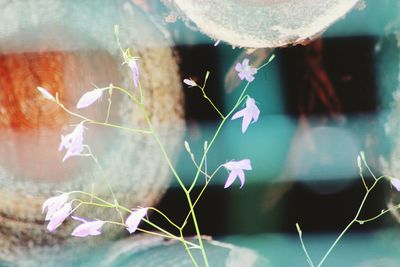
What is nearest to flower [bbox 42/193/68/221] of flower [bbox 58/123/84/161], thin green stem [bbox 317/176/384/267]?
flower [bbox 58/123/84/161]

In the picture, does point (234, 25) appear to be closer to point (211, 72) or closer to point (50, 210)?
point (211, 72)

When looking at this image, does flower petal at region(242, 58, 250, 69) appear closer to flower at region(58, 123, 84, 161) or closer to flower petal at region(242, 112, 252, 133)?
flower petal at region(242, 112, 252, 133)

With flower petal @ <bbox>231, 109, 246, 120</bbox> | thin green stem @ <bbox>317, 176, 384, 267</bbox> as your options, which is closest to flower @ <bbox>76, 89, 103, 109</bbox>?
flower petal @ <bbox>231, 109, 246, 120</bbox>

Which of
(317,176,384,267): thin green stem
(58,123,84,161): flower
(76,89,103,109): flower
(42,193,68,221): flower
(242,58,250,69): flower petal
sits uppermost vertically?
(242,58,250,69): flower petal

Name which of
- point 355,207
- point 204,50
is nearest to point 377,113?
point 355,207

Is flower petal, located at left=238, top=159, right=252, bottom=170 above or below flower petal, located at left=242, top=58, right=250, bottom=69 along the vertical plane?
below

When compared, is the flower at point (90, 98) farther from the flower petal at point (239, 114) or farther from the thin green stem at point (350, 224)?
the thin green stem at point (350, 224)

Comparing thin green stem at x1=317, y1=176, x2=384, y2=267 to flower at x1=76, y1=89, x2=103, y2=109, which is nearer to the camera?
flower at x1=76, y1=89, x2=103, y2=109

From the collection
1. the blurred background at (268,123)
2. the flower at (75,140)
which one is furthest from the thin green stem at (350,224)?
the flower at (75,140)
